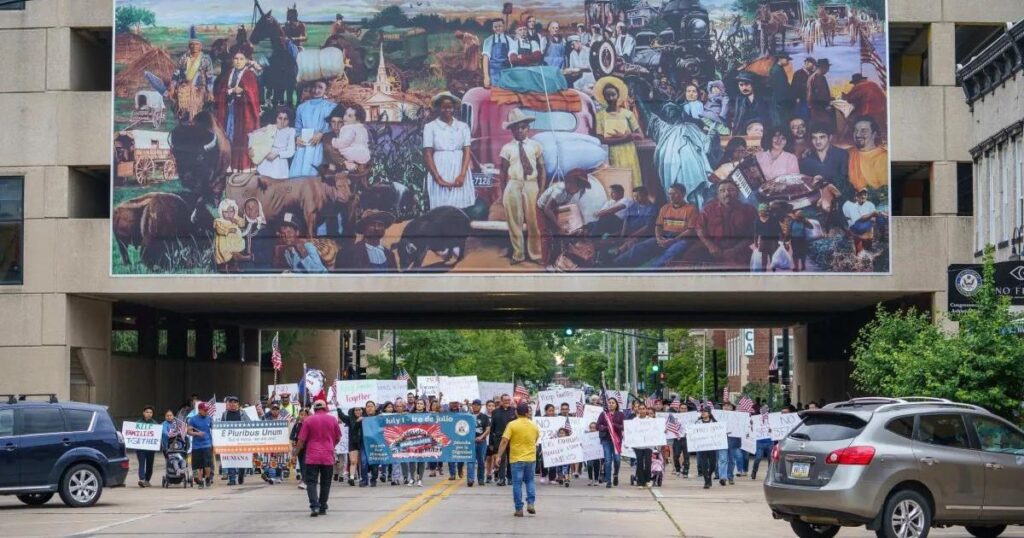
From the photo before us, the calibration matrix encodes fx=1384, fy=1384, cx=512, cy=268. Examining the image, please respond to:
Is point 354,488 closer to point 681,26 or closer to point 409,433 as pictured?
point 409,433

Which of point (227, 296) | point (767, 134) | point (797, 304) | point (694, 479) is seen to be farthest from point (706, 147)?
point (227, 296)

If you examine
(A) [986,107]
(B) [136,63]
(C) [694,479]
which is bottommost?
(C) [694,479]

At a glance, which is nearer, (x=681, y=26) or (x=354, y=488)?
(x=354, y=488)

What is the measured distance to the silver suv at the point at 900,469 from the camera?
16.1 m

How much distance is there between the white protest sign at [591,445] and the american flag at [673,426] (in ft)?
9.65

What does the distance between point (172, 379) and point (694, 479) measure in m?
25.4

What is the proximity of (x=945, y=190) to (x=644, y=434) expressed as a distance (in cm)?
1690

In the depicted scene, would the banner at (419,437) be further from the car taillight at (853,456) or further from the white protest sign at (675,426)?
the car taillight at (853,456)

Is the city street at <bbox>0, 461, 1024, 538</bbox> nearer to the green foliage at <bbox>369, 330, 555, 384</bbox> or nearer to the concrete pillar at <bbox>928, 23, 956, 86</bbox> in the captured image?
the concrete pillar at <bbox>928, 23, 956, 86</bbox>

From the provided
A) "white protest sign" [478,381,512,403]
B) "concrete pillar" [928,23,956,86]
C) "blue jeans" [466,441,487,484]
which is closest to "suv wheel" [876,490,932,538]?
"blue jeans" [466,441,487,484]

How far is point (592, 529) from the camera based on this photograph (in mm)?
19094

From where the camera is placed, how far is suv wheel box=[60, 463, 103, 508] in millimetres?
23297

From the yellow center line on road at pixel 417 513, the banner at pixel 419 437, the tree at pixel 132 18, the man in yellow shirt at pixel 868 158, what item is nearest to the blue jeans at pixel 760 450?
the banner at pixel 419 437

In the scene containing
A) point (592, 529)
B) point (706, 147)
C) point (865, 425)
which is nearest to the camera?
point (865, 425)
